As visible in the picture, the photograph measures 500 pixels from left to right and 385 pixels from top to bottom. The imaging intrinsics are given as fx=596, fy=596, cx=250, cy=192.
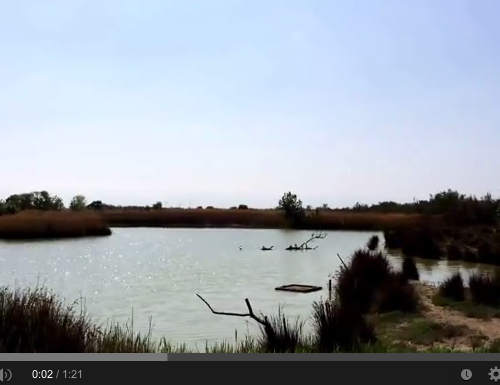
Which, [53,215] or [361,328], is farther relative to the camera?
[53,215]

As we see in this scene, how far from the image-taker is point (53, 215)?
3888cm

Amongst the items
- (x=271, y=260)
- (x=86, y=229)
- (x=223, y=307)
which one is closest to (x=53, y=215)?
(x=86, y=229)

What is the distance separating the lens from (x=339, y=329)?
681cm

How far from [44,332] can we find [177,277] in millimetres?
15982

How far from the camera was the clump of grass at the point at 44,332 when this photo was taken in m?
4.66

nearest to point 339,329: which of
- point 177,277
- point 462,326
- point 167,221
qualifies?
point 462,326

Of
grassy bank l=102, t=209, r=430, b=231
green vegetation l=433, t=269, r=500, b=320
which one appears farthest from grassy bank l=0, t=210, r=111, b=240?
green vegetation l=433, t=269, r=500, b=320

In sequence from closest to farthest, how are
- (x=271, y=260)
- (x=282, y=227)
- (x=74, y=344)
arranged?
(x=74, y=344) < (x=271, y=260) < (x=282, y=227)

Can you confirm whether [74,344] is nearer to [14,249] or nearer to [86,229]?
[14,249]

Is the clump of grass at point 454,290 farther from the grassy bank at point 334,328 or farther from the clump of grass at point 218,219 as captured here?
the clump of grass at point 218,219

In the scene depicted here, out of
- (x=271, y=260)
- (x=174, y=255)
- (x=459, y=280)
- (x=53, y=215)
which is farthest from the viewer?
(x=53, y=215)

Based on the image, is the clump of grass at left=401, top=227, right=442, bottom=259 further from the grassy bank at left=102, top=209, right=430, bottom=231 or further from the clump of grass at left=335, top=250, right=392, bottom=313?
the grassy bank at left=102, top=209, right=430, bottom=231

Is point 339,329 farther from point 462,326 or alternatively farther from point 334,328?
point 462,326
